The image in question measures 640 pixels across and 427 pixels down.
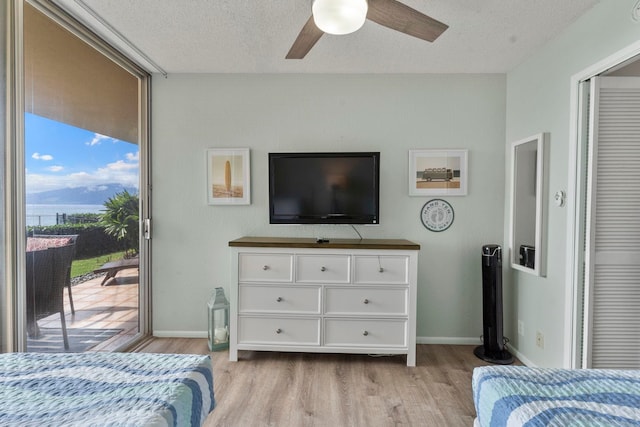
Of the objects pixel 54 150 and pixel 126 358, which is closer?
pixel 126 358

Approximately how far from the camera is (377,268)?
2.64 meters

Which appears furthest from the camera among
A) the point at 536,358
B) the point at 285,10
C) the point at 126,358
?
the point at 536,358

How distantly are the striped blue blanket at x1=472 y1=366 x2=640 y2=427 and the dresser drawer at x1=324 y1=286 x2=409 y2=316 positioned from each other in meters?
1.32

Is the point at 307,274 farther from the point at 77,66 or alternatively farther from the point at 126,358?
the point at 77,66

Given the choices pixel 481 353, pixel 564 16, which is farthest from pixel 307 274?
pixel 564 16

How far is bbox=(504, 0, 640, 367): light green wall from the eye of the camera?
76.2 inches

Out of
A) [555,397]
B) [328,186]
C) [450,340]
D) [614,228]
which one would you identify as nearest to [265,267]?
[328,186]

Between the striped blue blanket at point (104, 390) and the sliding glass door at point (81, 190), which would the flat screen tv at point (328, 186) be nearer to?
the sliding glass door at point (81, 190)

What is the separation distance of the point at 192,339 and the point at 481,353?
8.54ft

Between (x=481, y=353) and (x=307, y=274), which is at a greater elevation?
(x=307, y=274)

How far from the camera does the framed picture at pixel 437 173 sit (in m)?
3.01

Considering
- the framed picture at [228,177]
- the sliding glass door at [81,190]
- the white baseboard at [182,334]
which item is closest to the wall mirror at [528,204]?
the framed picture at [228,177]

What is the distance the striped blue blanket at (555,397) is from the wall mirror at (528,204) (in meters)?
1.42

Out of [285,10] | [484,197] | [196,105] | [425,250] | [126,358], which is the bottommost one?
[126,358]
